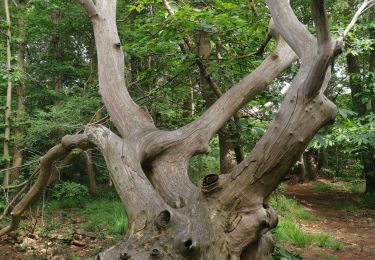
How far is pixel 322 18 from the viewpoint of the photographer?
7.17 ft

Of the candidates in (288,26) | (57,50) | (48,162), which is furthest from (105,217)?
(288,26)

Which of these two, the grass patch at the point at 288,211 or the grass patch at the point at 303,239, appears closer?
the grass patch at the point at 303,239

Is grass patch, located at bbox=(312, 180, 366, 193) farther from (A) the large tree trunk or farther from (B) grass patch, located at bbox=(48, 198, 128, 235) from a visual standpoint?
(A) the large tree trunk

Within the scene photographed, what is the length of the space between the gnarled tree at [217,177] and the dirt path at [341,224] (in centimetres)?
345

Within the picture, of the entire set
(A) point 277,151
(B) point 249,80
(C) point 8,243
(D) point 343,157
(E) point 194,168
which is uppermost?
(B) point 249,80

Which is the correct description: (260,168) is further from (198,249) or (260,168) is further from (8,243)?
(8,243)

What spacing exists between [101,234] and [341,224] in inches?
210

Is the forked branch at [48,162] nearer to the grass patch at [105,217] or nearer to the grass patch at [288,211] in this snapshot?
the grass patch at [105,217]

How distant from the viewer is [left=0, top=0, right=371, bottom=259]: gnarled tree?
2400mm

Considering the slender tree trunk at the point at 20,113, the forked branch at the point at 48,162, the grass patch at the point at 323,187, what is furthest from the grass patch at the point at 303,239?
the grass patch at the point at 323,187

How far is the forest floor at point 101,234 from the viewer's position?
19.7ft

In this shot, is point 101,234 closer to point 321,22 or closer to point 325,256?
point 325,256

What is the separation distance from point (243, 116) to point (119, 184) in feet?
9.12

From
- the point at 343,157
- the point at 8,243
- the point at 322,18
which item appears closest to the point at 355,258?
the point at 322,18
